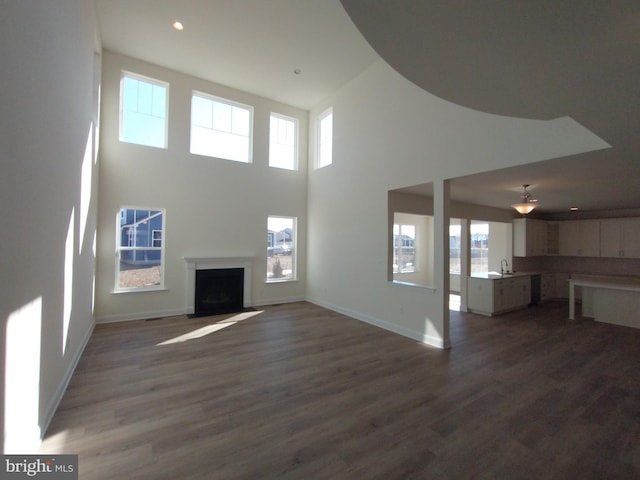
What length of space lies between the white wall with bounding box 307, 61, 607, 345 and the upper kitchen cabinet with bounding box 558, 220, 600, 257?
608 centimetres

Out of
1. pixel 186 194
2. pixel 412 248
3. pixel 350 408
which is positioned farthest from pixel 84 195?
pixel 412 248

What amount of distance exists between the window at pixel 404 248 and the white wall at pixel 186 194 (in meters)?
3.13

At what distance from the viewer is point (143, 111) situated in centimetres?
571

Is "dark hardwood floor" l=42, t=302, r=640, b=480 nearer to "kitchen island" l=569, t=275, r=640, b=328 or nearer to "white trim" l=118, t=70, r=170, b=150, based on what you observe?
"kitchen island" l=569, t=275, r=640, b=328

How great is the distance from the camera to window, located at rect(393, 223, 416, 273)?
29.3 ft

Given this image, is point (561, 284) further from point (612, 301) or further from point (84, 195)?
point (84, 195)

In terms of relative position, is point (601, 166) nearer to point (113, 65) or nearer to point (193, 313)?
point (193, 313)

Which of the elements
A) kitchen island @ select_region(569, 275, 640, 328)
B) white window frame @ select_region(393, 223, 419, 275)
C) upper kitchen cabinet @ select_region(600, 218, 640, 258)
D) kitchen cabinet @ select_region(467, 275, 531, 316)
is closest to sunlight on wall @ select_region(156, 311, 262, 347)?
kitchen cabinet @ select_region(467, 275, 531, 316)

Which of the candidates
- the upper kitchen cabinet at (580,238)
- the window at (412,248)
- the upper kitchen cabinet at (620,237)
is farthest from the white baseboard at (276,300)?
the upper kitchen cabinet at (620,237)

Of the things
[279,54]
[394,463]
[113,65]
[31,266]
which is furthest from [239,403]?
[113,65]

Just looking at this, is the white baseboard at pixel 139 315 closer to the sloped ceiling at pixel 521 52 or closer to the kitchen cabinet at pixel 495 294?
the sloped ceiling at pixel 521 52

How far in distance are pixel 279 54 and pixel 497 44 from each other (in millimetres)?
4899

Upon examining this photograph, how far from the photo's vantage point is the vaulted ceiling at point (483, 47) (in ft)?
3.81

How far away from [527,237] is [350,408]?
711 centimetres
